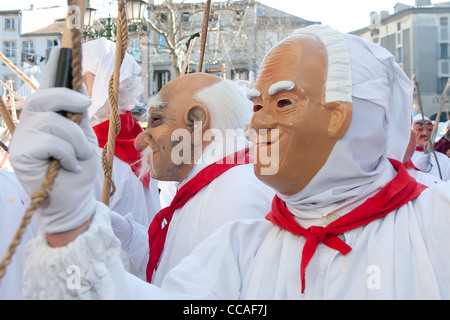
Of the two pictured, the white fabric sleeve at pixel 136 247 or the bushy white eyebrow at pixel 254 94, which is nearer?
the bushy white eyebrow at pixel 254 94

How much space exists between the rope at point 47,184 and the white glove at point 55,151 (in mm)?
20

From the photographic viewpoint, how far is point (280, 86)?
184 cm

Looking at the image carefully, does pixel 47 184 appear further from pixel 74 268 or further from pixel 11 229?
pixel 11 229

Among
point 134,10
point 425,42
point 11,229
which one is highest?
point 425,42

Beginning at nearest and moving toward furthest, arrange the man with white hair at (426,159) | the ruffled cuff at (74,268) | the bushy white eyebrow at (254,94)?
the ruffled cuff at (74,268)
the bushy white eyebrow at (254,94)
the man with white hair at (426,159)

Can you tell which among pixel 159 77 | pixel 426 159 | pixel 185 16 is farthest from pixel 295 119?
pixel 159 77

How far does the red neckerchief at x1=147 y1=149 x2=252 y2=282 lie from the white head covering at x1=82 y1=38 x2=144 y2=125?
1355 mm

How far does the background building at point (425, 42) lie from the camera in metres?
39.2

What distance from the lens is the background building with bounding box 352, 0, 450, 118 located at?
39.2m

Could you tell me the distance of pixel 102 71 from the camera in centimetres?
391

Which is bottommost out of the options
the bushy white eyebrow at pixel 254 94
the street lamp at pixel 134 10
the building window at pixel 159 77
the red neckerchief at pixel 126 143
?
the red neckerchief at pixel 126 143

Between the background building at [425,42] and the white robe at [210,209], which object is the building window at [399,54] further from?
the white robe at [210,209]

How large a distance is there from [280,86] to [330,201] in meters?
0.43

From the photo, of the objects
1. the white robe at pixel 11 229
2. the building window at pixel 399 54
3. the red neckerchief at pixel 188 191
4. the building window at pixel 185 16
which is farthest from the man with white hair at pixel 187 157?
the building window at pixel 399 54
